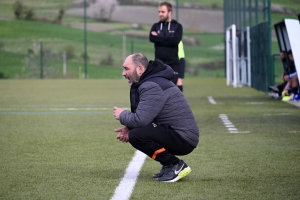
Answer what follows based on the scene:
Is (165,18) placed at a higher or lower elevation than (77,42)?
higher

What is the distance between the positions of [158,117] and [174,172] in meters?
0.53

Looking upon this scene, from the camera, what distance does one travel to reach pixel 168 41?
15.0m

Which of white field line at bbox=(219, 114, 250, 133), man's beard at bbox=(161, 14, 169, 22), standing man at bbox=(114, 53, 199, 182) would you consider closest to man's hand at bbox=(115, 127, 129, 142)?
standing man at bbox=(114, 53, 199, 182)

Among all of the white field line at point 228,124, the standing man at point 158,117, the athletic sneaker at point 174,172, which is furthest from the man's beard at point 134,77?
the white field line at point 228,124

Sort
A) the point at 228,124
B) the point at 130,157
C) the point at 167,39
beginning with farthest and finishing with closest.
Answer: the point at 167,39
the point at 228,124
the point at 130,157

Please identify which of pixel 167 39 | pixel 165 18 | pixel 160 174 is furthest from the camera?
pixel 167 39

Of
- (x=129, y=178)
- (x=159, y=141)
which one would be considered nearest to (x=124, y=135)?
(x=159, y=141)

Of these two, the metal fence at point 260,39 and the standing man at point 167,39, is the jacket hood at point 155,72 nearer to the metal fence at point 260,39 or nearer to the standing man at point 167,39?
the standing man at point 167,39

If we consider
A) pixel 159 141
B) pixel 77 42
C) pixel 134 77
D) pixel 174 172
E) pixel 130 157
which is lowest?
pixel 77 42

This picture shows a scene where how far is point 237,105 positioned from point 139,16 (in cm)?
4733

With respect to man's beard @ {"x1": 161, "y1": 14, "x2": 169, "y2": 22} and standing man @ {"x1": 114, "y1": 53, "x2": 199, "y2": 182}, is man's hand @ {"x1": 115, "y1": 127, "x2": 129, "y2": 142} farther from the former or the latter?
man's beard @ {"x1": 161, "y1": 14, "x2": 169, "y2": 22}

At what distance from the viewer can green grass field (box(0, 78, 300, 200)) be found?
735 cm

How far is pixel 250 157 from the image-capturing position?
9.66m

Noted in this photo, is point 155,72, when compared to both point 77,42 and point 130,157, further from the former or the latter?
point 77,42
